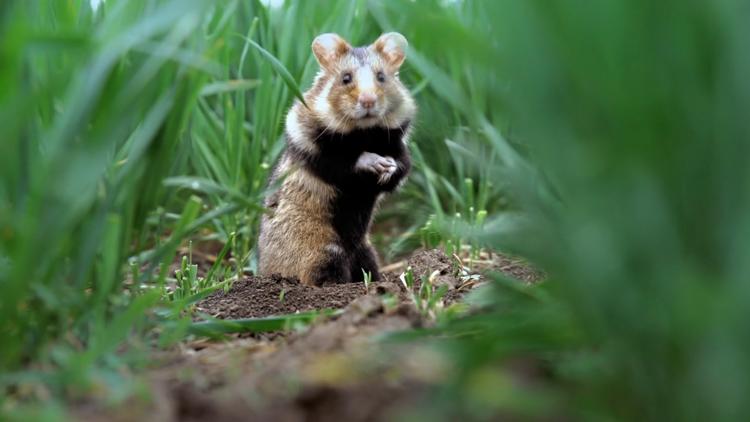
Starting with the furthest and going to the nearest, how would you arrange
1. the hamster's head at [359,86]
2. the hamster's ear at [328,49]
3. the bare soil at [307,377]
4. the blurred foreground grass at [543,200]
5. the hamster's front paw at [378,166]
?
the hamster's ear at [328,49]
the hamster's head at [359,86]
the hamster's front paw at [378,166]
the bare soil at [307,377]
the blurred foreground grass at [543,200]

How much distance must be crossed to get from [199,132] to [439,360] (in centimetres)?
348

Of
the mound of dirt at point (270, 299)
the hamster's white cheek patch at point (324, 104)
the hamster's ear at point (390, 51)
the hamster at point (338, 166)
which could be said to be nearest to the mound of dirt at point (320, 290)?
the mound of dirt at point (270, 299)


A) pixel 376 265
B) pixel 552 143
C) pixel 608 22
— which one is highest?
pixel 608 22

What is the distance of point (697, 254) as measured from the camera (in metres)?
1.69

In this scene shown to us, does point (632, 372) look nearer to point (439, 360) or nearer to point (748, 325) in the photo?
point (748, 325)

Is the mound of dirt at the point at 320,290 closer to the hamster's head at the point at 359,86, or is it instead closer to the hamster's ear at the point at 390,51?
the hamster's head at the point at 359,86

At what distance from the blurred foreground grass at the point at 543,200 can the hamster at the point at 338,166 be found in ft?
6.65

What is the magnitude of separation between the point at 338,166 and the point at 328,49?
0.64 meters

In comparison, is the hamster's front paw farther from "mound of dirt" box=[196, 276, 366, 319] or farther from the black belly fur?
"mound of dirt" box=[196, 276, 366, 319]

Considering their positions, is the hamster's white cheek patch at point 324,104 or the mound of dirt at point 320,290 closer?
the mound of dirt at point 320,290

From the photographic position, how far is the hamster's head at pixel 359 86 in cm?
476

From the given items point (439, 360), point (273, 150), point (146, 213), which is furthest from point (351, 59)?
point (439, 360)

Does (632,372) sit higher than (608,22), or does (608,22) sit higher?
(608,22)

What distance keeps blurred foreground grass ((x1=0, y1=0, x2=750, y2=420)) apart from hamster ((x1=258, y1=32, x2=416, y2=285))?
203 centimetres
